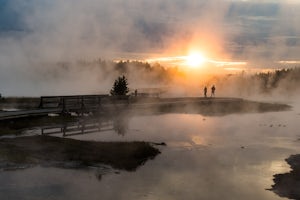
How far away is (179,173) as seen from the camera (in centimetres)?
2422

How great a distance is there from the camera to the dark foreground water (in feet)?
65.7

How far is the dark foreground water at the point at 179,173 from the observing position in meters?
20.0

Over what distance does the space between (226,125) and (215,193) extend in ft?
90.7

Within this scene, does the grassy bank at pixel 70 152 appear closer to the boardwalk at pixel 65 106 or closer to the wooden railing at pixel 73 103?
the boardwalk at pixel 65 106

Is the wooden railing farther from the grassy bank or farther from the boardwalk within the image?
the grassy bank

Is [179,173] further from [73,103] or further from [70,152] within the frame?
[73,103]

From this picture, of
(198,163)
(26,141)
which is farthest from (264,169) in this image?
(26,141)

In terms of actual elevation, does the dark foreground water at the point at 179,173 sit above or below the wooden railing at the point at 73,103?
below

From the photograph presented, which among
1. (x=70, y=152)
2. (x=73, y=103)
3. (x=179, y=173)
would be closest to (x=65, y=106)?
(x=73, y=103)

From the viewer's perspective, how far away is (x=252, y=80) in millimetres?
160625

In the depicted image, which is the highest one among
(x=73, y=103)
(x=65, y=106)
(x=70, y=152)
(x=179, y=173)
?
(x=73, y=103)

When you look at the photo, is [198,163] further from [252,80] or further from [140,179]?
[252,80]

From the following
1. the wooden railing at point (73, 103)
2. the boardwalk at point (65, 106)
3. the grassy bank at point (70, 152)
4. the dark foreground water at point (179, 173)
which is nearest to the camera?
the dark foreground water at point (179, 173)

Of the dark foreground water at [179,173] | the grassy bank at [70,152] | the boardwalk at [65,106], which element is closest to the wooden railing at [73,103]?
the boardwalk at [65,106]
